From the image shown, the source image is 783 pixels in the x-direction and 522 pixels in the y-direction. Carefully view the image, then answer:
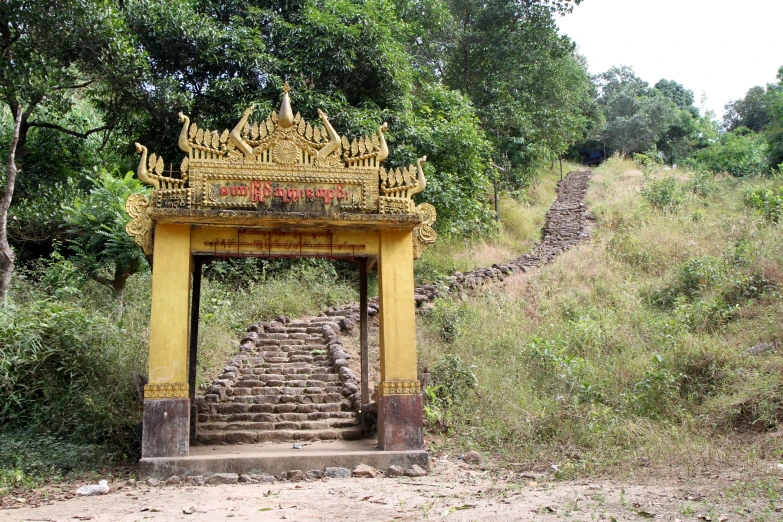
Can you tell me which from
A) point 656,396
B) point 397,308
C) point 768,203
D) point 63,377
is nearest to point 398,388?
point 397,308

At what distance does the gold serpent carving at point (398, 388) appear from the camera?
868 cm

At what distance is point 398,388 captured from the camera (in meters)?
8.72

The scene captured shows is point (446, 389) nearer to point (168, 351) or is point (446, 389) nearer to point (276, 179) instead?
point (276, 179)

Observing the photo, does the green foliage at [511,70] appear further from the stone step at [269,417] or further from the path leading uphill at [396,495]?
the path leading uphill at [396,495]

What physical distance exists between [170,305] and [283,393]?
388 cm

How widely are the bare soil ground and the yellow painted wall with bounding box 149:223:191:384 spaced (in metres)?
1.38

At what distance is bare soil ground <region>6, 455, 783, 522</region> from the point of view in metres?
5.91

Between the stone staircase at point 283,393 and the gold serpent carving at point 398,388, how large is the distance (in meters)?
2.08

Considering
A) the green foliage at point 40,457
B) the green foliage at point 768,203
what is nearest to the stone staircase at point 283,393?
the green foliage at point 40,457

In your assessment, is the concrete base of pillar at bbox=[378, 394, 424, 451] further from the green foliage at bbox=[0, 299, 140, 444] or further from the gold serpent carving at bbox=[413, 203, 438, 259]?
the green foliage at bbox=[0, 299, 140, 444]

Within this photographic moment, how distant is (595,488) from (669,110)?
40.1 meters

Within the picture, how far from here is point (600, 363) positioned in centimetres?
1160

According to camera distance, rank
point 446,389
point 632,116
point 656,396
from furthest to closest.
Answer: point 632,116 → point 446,389 → point 656,396

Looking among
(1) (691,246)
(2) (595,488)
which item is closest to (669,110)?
(1) (691,246)
